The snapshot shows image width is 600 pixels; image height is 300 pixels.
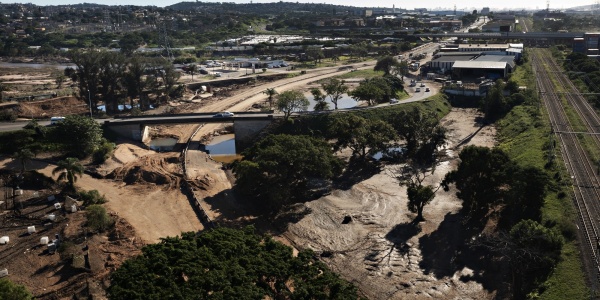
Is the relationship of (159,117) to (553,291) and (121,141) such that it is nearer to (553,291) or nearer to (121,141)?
(121,141)

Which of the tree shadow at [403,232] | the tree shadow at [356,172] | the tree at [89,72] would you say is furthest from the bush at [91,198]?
the tree at [89,72]

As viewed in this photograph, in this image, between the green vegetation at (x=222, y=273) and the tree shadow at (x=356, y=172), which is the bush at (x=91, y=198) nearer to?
the green vegetation at (x=222, y=273)

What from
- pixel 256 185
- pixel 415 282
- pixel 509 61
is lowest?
pixel 415 282

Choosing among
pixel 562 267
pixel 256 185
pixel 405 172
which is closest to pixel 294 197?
pixel 256 185

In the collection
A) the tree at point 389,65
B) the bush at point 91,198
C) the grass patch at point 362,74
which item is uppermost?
the tree at point 389,65

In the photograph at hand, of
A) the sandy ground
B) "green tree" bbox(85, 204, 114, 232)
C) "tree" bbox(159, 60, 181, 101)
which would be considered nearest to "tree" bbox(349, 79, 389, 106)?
the sandy ground
